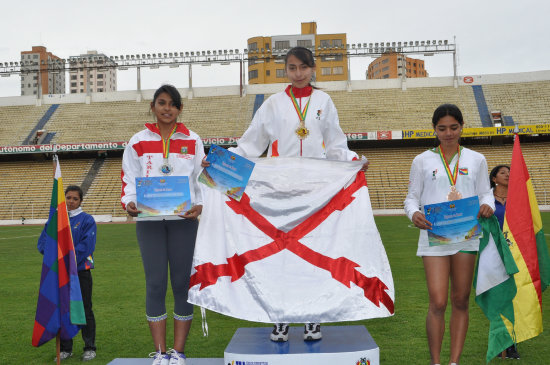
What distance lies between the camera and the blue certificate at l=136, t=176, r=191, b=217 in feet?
10.5

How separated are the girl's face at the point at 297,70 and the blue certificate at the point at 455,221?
3.82ft

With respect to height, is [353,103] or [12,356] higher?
[353,103]

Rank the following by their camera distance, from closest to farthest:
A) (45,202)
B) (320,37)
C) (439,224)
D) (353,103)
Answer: (439,224) → (45,202) → (353,103) → (320,37)

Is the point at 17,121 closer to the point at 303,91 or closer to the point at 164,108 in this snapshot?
the point at 164,108

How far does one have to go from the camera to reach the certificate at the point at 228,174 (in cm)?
344

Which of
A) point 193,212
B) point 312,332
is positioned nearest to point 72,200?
point 193,212

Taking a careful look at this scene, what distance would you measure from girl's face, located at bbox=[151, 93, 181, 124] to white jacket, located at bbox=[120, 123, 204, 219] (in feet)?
0.23

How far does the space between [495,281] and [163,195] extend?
214 cm

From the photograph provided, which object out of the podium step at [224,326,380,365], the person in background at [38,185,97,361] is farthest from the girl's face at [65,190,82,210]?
the podium step at [224,326,380,365]

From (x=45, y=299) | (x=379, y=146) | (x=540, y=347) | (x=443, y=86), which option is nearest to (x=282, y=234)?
(x=45, y=299)

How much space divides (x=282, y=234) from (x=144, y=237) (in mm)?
834

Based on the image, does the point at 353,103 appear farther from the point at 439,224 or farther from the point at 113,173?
the point at 439,224

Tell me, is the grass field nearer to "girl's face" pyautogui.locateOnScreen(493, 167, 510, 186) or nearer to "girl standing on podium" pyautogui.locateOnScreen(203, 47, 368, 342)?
"girl's face" pyautogui.locateOnScreen(493, 167, 510, 186)

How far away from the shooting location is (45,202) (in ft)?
90.2
